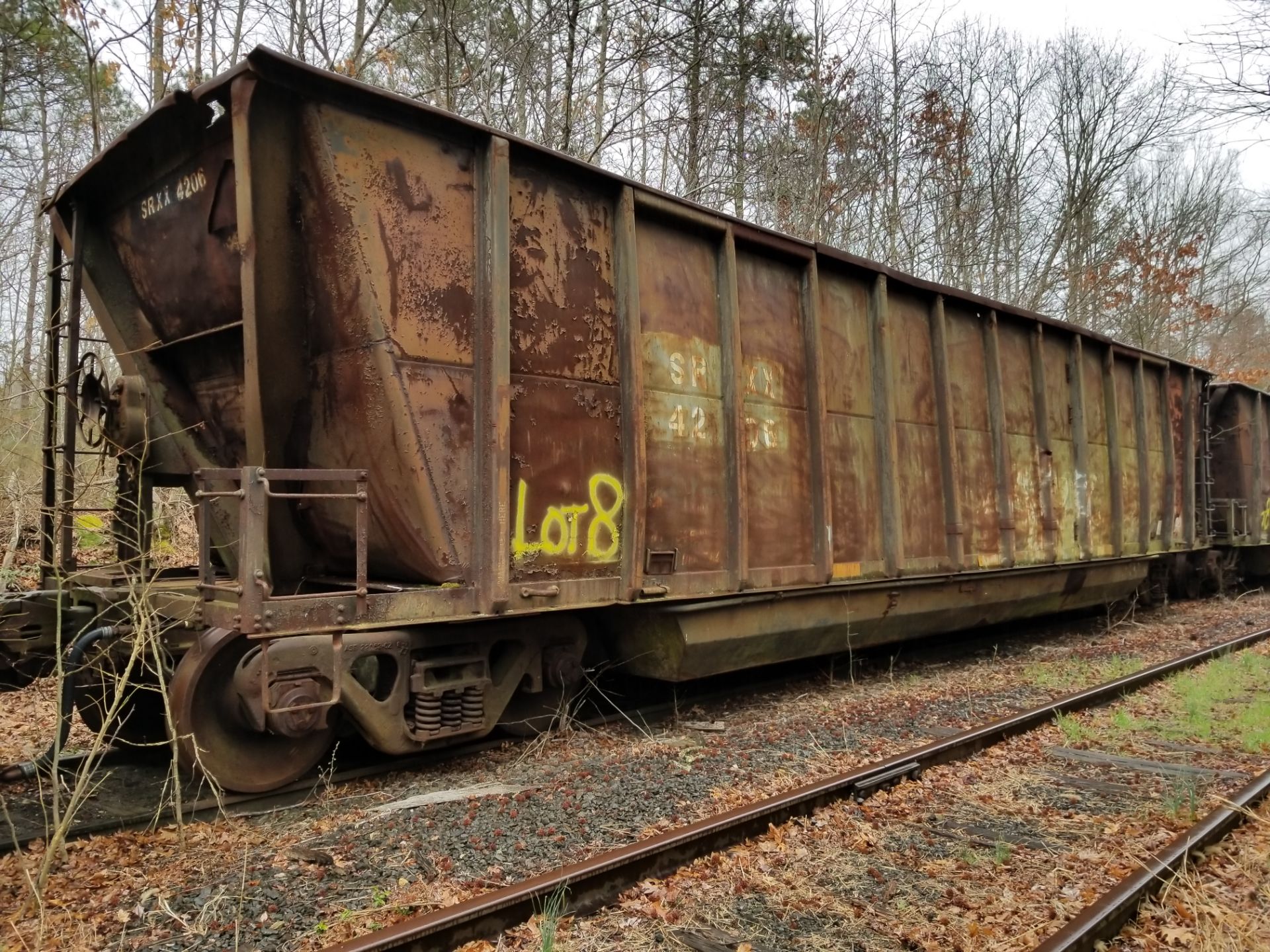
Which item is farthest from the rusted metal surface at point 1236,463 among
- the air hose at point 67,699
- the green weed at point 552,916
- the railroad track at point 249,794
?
the air hose at point 67,699

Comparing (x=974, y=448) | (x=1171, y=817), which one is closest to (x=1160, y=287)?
(x=974, y=448)

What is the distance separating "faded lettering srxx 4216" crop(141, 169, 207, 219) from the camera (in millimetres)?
4781

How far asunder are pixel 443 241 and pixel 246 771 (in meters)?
2.93

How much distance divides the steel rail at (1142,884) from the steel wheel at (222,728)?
355 centimetres

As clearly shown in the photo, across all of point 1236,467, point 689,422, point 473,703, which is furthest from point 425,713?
point 1236,467

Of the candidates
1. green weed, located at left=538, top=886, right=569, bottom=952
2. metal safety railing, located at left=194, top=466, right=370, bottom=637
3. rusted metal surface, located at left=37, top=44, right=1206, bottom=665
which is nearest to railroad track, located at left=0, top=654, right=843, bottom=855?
metal safety railing, located at left=194, top=466, right=370, bottom=637

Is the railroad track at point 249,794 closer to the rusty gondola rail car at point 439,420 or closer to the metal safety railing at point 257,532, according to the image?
the rusty gondola rail car at point 439,420

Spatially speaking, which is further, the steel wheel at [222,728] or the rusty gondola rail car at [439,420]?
the rusty gondola rail car at [439,420]

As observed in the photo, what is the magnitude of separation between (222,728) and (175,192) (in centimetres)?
306

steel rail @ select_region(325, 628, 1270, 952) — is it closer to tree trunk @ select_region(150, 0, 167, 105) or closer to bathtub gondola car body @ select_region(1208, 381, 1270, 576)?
bathtub gondola car body @ select_region(1208, 381, 1270, 576)

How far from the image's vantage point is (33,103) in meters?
15.6

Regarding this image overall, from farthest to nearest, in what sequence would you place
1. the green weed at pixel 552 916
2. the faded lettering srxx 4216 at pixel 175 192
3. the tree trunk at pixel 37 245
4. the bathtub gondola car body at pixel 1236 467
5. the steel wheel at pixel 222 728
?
the tree trunk at pixel 37 245, the bathtub gondola car body at pixel 1236 467, the faded lettering srxx 4216 at pixel 175 192, the steel wheel at pixel 222 728, the green weed at pixel 552 916

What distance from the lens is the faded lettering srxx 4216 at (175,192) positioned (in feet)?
15.7

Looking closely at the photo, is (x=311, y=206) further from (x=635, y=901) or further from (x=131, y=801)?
(x=635, y=901)
